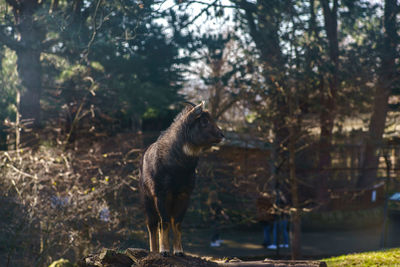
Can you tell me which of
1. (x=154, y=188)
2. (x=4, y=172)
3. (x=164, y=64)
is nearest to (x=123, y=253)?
(x=154, y=188)

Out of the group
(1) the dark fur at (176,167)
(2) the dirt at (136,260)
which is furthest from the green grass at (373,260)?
(1) the dark fur at (176,167)

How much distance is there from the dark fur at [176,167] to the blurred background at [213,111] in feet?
15.2

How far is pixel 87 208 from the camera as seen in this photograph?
33.1ft

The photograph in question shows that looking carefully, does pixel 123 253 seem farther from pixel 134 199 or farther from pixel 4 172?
pixel 134 199

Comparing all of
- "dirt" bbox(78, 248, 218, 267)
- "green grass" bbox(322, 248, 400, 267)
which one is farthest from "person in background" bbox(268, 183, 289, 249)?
"dirt" bbox(78, 248, 218, 267)

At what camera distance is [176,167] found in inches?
194

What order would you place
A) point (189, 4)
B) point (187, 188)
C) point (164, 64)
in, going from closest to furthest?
point (187, 188), point (189, 4), point (164, 64)

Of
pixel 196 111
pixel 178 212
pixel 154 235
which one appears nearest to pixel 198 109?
pixel 196 111

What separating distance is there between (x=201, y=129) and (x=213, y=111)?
11.7 metres

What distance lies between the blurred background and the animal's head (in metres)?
4.87

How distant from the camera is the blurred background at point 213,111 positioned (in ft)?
34.6

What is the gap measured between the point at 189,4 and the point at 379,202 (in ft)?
46.4

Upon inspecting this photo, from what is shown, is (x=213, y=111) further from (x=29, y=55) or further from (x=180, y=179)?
(x=180, y=179)

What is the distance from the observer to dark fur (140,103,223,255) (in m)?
4.80
